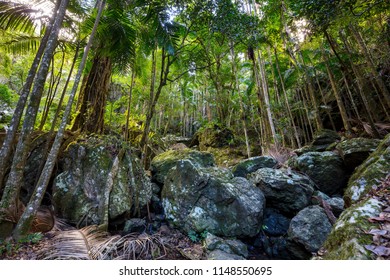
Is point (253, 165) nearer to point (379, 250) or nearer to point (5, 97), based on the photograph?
point (379, 250)

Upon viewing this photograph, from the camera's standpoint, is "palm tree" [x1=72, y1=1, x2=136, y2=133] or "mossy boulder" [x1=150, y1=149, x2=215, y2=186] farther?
"mossy boulder" [x1=150, y1=149, x2=215, y2=186]

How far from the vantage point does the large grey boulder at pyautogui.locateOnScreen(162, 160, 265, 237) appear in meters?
4.21

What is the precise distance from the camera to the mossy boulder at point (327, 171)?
5.61 metres

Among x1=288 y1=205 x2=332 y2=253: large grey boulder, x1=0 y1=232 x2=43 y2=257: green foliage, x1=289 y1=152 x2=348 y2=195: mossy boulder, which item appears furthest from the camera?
x1=289 y1=152 x2=348 y2=195: mossy boulder

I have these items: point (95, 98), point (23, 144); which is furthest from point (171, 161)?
point (23, 144)

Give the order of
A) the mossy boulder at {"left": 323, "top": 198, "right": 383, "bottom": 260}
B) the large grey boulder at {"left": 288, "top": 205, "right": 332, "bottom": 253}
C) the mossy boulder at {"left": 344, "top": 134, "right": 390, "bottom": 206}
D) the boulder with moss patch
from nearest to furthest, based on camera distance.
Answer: the mossy boulder at {"left": 323, "top": 198, "right": 383, "bottom": 260} → the mossy boulder at {"left": 344, "top": 134, "right": 390, "bottom": 206} → the large grey boulder at {"left": 288, "top": 205, "right": 332, "bottom": 253} → the boulder with moss patch

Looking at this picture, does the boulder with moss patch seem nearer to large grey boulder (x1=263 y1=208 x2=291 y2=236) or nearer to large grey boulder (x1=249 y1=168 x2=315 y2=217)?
large grey boulder (x1=249 y1=168 x2=315 y2=217)

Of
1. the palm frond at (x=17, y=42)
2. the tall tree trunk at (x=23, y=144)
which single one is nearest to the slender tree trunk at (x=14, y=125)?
the tall tree trunk at (x=23, y=144)

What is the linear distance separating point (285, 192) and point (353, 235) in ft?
10.3

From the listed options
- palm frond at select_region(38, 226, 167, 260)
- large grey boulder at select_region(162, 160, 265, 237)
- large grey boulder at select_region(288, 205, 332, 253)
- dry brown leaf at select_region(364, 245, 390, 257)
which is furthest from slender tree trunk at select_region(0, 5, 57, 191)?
large grey boulder at select_region(288, 205, 332, 253)

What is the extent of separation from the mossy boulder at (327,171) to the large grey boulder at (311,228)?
1.52m

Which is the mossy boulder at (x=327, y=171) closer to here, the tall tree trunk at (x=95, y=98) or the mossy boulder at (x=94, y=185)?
the mossy boulder at (x=94, y=185)

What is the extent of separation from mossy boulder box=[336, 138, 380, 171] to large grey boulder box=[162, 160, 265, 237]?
8.50 feet

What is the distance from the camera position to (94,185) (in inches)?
167
